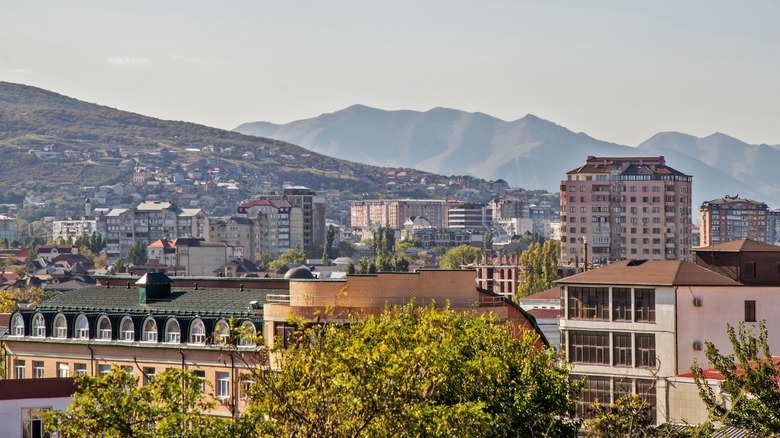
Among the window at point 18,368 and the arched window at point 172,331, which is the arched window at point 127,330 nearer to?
the arched window at point 172,331

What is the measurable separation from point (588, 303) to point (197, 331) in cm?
1830

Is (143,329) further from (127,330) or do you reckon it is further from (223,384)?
(223,384)

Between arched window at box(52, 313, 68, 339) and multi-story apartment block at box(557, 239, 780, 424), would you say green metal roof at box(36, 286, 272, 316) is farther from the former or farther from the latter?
multi-story apartment block at box(557, 239, 780, 424)

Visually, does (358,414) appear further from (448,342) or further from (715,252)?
(715,252)

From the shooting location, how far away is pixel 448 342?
41625 millimetres

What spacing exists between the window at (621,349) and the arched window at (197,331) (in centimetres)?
1819

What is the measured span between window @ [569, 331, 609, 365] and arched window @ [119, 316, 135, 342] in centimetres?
1939

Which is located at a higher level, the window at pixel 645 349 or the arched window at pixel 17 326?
the arched window at pixel 17 326

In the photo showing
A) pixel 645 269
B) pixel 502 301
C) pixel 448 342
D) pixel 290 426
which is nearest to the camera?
pixel 290 426

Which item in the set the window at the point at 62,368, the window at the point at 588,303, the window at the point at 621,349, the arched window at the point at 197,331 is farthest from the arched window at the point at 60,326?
the window at the point at 621,349

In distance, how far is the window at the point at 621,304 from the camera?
67188 mm

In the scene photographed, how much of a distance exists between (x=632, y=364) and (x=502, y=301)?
9849mm

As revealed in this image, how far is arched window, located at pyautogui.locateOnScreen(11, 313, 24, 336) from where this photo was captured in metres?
66.8

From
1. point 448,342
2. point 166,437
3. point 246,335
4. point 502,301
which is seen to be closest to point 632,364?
point 502,301
